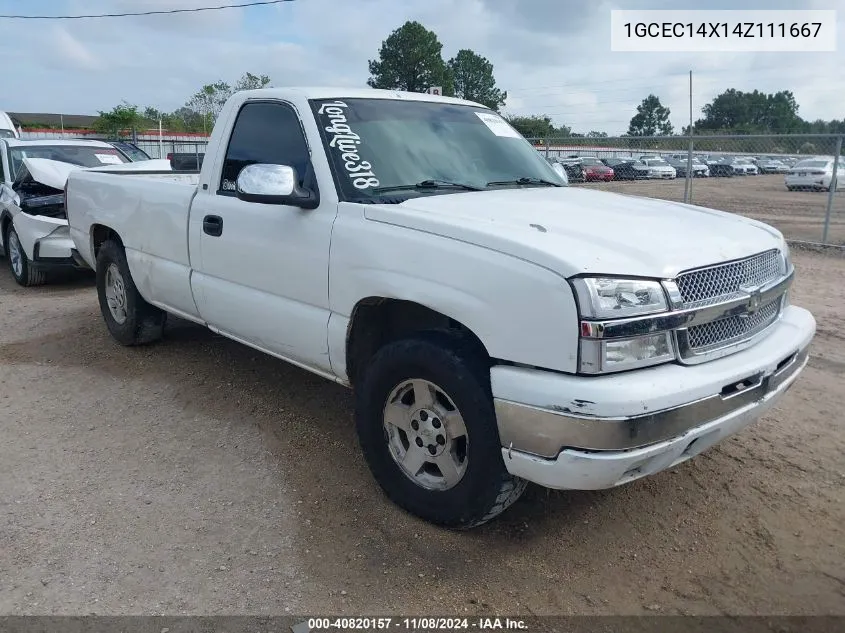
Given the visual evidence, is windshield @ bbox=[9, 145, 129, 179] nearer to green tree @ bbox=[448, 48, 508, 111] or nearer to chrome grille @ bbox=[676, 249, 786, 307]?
chrome grille @ bbox=[676, 249, 786, 307]

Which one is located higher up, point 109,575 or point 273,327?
point 273,327

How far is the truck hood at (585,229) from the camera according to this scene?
267 centimetres

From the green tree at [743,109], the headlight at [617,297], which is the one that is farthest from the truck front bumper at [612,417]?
the green tree at [743,109]

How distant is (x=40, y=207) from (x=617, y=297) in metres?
7.75

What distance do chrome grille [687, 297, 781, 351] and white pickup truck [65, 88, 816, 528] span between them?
1 cm

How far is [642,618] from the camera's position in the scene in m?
2.69

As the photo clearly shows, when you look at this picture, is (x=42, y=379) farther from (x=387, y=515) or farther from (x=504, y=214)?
(x=504, y=214)

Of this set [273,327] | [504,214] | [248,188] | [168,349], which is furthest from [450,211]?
[168,349]

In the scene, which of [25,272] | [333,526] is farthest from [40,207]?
[333,526]

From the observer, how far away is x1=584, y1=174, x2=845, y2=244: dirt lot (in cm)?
1335

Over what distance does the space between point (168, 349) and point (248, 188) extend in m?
2.87

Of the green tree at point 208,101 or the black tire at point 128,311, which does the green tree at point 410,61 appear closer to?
the green tree at point 208,101

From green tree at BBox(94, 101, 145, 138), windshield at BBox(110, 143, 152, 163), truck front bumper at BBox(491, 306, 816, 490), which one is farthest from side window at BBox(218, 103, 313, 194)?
green tree at BBox(94, 101, 145, 138)

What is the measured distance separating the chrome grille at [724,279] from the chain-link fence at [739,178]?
7748 mm
